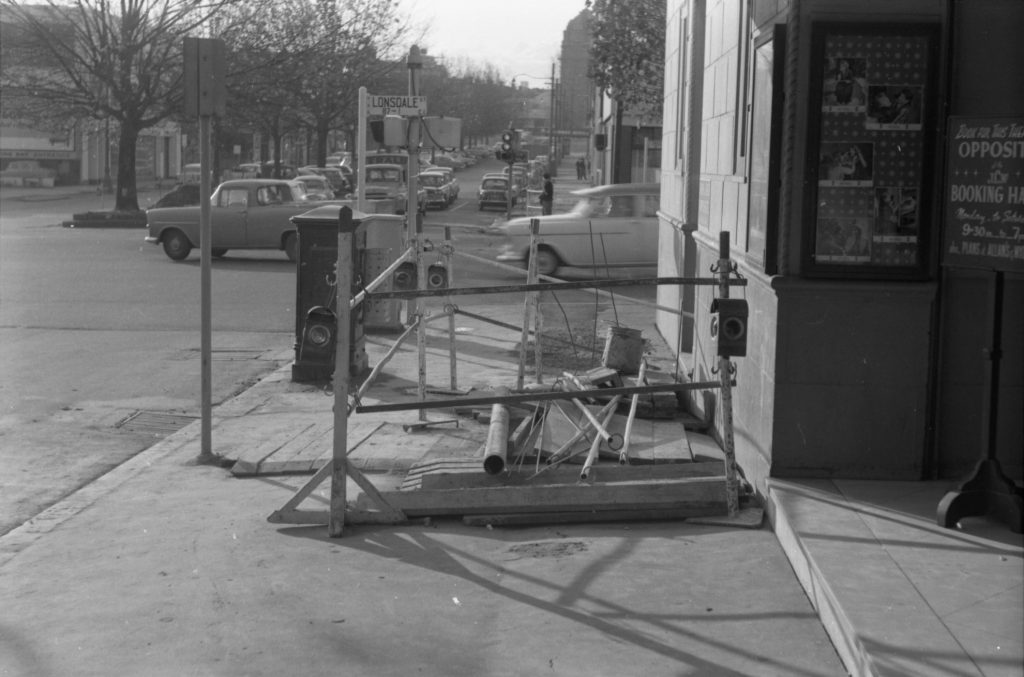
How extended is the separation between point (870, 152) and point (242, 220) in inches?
831

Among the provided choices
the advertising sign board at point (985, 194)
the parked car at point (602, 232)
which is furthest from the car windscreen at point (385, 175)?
the advertising sign board at point (985, 194)

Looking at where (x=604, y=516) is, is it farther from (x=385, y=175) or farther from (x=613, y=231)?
(x=385, y=175)

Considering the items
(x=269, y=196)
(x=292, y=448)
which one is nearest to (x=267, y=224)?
(x=269, y=196)

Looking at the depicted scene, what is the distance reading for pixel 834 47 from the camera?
642 cm

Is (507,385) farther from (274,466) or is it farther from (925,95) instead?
Answer: (925,95)

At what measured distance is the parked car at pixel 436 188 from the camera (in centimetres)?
4903

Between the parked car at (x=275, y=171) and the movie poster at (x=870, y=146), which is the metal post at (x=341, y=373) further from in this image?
the parked car at (x=275, y=171)

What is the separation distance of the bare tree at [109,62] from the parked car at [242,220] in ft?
47.9

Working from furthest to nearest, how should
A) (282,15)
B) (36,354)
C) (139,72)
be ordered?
(282,15) < (139,72) < (36,354)

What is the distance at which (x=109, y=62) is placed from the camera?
131 feet

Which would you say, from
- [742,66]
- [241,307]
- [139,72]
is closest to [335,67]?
[139,72]

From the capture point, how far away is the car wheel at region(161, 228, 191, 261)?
26406mm

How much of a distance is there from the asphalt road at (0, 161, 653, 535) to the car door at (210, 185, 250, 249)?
450mm

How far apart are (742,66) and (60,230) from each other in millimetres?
32283
